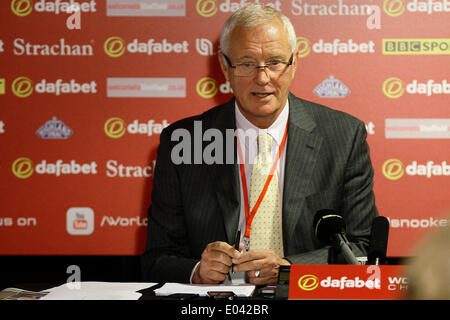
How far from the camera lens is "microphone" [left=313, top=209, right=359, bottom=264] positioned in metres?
1.30

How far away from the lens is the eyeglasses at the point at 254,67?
2406mm

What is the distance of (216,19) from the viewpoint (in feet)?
10.2

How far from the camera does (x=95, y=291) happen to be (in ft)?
5.49

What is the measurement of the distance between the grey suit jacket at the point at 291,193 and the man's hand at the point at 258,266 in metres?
0.43

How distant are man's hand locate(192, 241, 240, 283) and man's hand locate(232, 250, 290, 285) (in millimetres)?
29

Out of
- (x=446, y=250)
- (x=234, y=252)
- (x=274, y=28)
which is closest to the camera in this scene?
(x=446, y=250)

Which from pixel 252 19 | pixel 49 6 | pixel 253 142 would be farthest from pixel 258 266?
pixel 49 6

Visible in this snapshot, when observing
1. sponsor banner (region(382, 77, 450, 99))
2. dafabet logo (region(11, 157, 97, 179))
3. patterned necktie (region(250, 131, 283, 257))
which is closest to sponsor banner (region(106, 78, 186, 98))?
dafabet logo (region(11, 157, 97, 179))

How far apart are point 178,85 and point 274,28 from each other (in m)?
0.90

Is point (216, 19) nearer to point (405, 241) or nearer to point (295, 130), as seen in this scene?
point (295, 130)

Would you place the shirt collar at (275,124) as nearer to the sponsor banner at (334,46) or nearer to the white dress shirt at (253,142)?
the white dress shirt at (253,142)

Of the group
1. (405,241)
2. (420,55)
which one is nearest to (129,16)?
(420,55)

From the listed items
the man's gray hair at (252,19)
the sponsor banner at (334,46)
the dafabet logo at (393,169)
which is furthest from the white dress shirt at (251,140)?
the dafabet logo at (393,169)

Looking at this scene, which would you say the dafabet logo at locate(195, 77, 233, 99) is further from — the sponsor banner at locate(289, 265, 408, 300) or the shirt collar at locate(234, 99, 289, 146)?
the sponsor banner at locate(289, 265, 408, 300)
